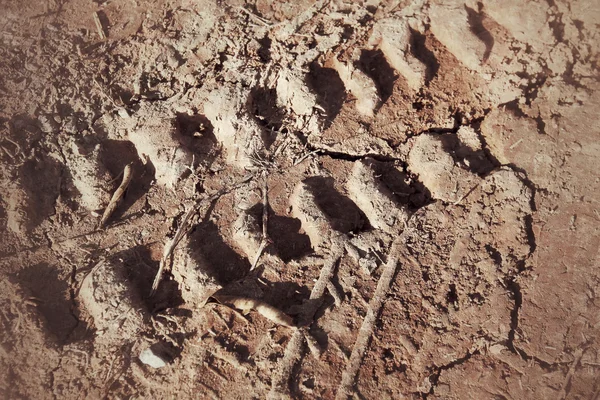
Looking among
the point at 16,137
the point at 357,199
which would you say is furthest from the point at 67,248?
the point at 357,199

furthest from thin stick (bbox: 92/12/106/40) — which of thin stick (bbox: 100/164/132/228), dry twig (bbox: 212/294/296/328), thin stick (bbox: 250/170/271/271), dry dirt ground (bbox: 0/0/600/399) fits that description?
dry twig (bbox: 212/294/296/328)

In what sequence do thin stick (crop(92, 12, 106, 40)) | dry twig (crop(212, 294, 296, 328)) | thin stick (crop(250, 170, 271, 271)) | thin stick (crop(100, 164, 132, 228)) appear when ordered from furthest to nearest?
thin stick (crop(92, 12, 106, 40))
thin stick (crop(100, 164, 132, 228))
thin stick (crop(250, 170, 271, 271))
dry twig (crop(212, 294, 296, 328))

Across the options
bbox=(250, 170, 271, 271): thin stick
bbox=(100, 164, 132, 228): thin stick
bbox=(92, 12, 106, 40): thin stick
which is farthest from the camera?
bbox=(92, 12, 106, 40): thin stick

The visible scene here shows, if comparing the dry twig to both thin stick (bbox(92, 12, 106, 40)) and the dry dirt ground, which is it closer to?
the dry dirt ground

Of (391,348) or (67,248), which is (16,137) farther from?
(391,348)

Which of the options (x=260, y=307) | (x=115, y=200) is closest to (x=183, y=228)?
(x=115, y=200)

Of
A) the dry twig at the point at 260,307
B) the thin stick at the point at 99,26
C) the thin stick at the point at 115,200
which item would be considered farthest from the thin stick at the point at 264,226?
the thin stick at the point at 99,26

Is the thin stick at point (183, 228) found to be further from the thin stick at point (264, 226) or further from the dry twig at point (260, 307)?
the dry twig at point (260, 307)
